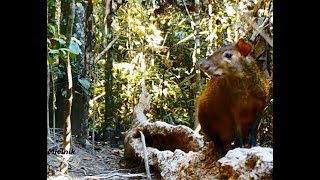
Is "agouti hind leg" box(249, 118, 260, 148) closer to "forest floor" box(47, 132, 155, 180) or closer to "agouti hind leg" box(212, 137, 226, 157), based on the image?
"agouti hind leg" box(212, 137, 226, 157)

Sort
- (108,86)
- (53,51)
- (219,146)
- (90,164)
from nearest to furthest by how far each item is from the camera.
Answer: (219,146) < (53,51) < (90,164) < (108,86)

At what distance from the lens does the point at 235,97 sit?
173 centimetres

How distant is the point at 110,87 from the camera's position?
399cm

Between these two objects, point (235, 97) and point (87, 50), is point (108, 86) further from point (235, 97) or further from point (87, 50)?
point (235, 97)

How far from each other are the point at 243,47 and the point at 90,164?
4.97 ft

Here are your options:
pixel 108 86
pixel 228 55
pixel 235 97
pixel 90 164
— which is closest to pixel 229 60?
pixel 228 55

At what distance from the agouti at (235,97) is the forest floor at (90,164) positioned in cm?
83

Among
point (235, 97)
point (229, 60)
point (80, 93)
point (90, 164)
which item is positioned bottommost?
point (90, 164)

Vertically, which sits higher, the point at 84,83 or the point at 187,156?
the point at 84,83

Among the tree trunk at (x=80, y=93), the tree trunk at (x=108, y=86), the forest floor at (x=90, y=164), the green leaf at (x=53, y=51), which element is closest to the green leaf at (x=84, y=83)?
the tree trunk at (x=80, y=93)

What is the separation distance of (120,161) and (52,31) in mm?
1410

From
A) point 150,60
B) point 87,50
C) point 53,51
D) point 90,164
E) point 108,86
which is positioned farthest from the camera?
point 150,60

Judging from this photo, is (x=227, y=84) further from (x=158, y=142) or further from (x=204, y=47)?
(x=204, y=47)
